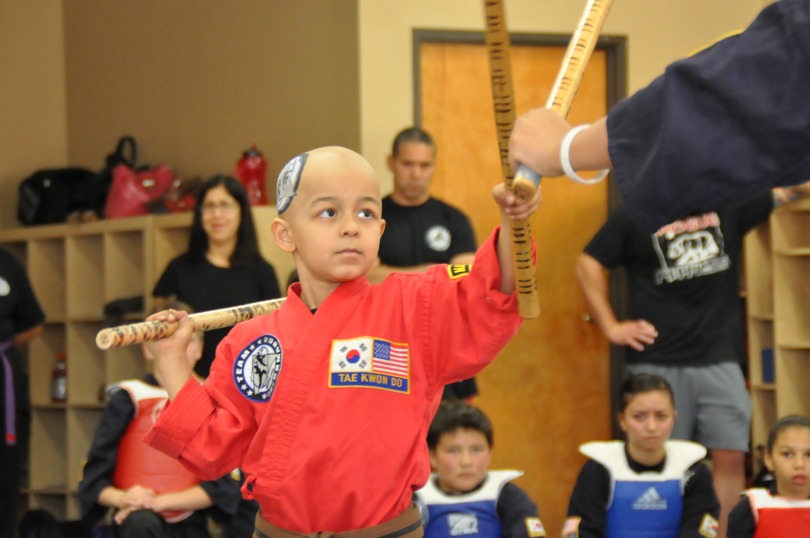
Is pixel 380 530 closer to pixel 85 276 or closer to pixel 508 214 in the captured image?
pixel 508 214

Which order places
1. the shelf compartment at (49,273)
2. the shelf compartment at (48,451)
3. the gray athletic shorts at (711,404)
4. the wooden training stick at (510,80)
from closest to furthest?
the wooden training stick at (510,80)
the gray athletic shorts at (711,404)
the shelf compartment at (48,451)
the shelf compartment at (49,273)

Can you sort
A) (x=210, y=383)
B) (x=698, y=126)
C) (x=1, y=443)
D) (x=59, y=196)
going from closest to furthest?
(x=698, y=126)
(x=210, y=383)
(x=1, y=443)
(x=59, y=196)

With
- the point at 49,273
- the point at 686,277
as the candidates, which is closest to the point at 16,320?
the point at 49,273

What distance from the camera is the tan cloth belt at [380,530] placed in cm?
219

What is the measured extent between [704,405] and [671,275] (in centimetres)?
55

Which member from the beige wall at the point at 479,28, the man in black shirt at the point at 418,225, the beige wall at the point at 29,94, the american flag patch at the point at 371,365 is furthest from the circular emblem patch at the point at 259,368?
the beige wall at the point at 29,94

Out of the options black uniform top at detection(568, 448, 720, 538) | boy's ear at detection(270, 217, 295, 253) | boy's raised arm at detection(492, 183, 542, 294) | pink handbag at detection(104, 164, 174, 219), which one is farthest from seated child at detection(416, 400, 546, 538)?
pink handbag at detection(104, 164, 174, 219)

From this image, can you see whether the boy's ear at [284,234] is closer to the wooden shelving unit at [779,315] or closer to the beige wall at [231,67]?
the beige wall at [231,67]

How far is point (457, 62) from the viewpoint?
5.90 metres

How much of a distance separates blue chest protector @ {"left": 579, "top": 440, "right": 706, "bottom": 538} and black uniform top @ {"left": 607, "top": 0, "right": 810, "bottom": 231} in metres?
2.74

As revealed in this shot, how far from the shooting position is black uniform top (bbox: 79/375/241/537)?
13.1 ft

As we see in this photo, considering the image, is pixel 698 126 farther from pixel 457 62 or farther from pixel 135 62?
pixel 135 62

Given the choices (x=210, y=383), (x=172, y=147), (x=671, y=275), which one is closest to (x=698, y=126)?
(x=210, y=383)

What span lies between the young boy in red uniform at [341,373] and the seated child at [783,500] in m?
1.97
